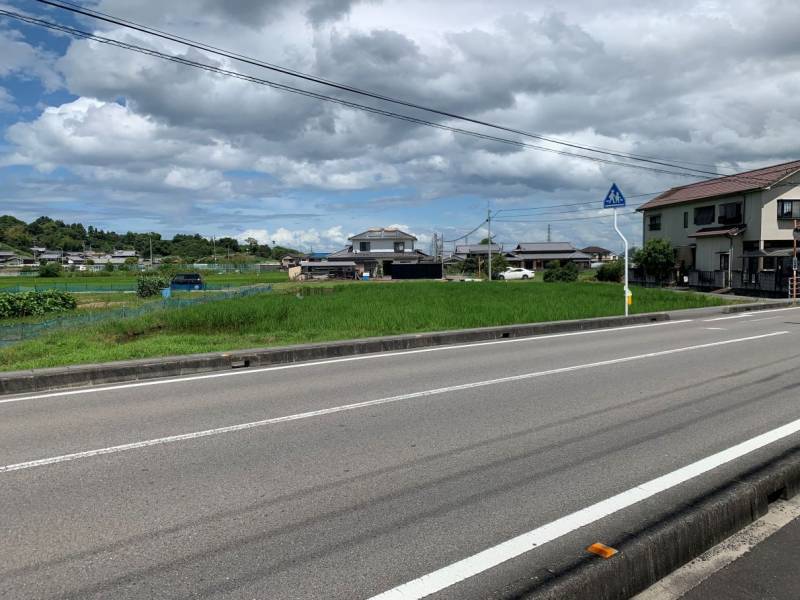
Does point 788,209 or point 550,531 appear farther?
point 788,209

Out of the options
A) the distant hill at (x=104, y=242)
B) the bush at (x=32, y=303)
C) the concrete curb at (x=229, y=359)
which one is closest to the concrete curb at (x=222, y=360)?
the concrete curb at (x=229, y=359)

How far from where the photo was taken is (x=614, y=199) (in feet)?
58.3

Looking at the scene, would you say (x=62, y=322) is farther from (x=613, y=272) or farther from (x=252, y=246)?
(x=252, y=246)

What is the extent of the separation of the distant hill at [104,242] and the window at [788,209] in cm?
11570

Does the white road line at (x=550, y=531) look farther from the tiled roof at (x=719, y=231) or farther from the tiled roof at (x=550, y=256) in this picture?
the tiled roof at (x=550, y=256)

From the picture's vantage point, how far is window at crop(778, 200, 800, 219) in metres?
36.2

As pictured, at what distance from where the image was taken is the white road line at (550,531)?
3.19m

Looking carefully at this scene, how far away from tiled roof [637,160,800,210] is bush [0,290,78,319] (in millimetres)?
38095

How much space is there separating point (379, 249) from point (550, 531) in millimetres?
85245

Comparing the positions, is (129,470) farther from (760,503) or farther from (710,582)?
(760,503)

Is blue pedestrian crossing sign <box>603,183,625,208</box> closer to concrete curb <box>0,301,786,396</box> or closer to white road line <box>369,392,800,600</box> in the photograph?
concrete curb <box>0,301,786,396</box>

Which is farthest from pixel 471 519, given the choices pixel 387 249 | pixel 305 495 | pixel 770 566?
pixel 387 249

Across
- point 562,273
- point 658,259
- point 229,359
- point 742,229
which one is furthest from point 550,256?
point 229,359

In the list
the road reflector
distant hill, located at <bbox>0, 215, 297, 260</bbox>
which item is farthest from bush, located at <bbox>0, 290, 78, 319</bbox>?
distant hill, located at <bbox>0, 215, 297, 260</bbox>
